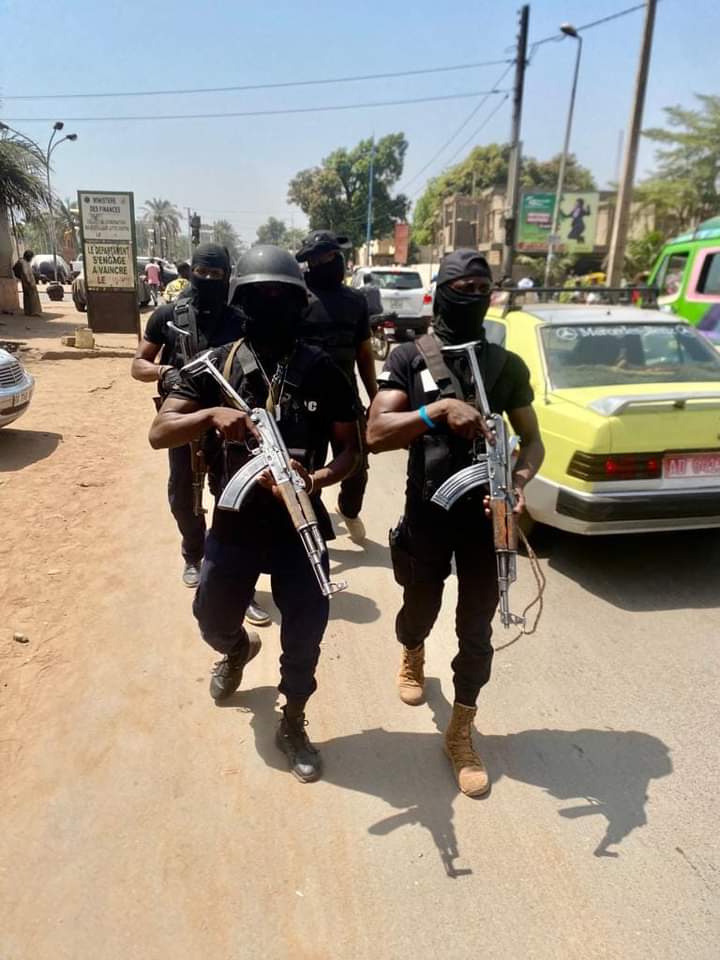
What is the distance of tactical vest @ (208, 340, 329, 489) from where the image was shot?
2311 mm

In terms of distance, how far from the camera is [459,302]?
7.73 ft

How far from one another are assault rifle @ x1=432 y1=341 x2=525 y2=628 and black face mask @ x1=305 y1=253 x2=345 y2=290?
1717 mm

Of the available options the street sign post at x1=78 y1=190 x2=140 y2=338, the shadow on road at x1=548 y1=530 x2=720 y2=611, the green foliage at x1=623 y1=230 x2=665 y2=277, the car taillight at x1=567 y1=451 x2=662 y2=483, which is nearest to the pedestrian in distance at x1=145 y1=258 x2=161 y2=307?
the street sign post at x1=78 y1=190 x2=140 y2=338

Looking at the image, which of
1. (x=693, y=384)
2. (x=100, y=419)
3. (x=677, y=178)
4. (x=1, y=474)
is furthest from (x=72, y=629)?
(x=677, y=178)

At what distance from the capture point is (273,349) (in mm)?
2354

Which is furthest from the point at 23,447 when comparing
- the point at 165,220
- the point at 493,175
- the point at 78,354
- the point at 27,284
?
the point at 165,220

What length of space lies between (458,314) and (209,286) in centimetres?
150

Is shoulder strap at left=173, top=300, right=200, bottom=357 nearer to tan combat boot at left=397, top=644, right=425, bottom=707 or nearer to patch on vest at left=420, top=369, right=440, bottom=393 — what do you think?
patch on vest at left=420, top=369, right=440, bottom=393

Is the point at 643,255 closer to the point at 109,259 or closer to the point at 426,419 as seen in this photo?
the point at 109,259

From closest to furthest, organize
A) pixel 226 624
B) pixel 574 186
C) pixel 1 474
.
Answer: pixel 226 624
pixel 1 474
pixel 574 186

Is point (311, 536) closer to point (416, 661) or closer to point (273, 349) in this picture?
point (273, 349)

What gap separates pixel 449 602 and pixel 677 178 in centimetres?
3506

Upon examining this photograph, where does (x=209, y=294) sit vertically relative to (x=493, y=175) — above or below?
below

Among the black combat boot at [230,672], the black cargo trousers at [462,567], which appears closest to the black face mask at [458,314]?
the black cargo trousers at [462,567]
